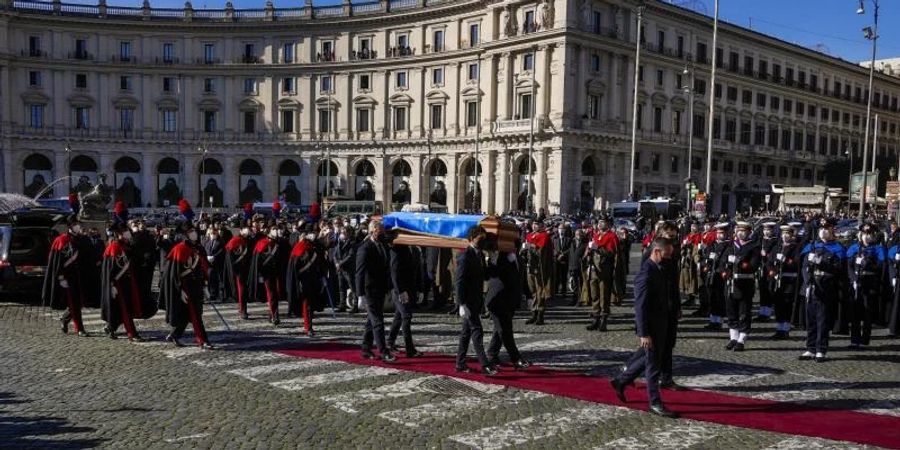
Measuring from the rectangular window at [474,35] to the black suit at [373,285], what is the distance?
55693 millimetres

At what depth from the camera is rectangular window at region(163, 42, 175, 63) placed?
240ft

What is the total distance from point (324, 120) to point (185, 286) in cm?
6226

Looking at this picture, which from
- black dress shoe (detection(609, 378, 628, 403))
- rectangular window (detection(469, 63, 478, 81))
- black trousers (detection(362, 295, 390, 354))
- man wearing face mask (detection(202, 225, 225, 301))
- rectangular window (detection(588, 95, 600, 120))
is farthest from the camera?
rectangular window (detection(469, 63, 478, 81))

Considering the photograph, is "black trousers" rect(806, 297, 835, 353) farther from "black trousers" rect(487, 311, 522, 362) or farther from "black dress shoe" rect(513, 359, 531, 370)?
"black trousers" rect(487, 311, 522, 362)

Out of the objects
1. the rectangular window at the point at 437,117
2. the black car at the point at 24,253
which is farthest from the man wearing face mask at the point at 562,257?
the rectangular window at the point at 437,117

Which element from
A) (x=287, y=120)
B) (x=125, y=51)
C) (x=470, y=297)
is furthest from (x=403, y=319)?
(x=125, y=51)

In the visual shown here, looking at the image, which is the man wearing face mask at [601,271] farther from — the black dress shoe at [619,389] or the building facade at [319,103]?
the building facade at [319,103]

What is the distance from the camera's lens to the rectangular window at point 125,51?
7269cm

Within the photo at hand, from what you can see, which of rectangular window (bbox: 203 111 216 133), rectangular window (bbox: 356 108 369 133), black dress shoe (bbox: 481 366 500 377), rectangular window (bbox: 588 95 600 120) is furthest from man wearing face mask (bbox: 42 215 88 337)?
rectangular window (bbox: 203 111 216 133)

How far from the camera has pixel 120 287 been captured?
12.4 m

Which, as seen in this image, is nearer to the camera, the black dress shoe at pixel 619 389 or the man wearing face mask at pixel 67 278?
the black dress shoe at pixel 619 389

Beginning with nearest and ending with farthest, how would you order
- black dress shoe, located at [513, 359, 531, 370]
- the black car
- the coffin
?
black dress shoe, located at [513, 359, 531, 370]
the coffin
the black car

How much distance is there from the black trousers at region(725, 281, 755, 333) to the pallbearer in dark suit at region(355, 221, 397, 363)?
18.6ft

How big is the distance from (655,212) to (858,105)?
193 feet
